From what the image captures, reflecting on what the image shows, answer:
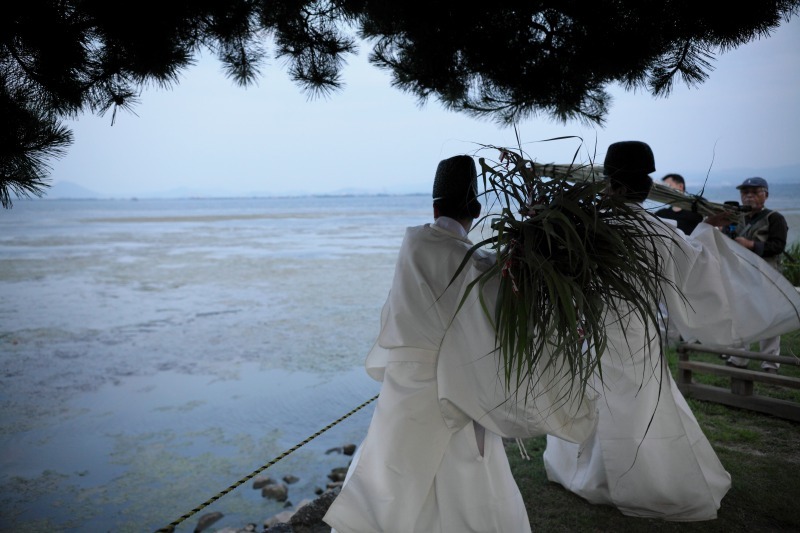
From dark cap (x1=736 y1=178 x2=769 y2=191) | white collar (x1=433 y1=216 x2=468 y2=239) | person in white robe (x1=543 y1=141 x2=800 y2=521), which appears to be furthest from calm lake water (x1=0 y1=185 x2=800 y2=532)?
dark cap (x1=736 y1=178 x2=769 y2=191)

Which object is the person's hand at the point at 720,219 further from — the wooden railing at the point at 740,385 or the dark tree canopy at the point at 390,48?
the wooden railing at the point at 740,385

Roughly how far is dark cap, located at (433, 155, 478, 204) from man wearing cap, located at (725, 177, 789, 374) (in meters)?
4.05

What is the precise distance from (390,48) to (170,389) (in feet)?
16.1

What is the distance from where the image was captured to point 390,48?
436 centimetres

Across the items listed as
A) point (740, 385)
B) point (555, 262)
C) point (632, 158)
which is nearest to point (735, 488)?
point (740, 385)

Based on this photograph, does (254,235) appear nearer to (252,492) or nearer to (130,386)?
(130,386)

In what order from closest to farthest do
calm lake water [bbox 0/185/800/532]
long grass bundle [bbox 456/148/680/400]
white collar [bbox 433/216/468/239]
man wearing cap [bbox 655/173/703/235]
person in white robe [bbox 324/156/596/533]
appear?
long grass bundle [bbox 456/148/680/400], person in white robe [bbox 324/156/596/533], white collar [bbox 433/216/468/239], calm lake water [bbox 0/185/800/532], man wearing cap [bbox 655/173/703/235]

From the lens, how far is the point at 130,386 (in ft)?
24.6

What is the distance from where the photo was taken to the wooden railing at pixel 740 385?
4516mm

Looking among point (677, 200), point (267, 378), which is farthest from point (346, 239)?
point (677, 200)

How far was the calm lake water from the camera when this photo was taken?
4.82m

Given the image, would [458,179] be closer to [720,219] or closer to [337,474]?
[720,219]

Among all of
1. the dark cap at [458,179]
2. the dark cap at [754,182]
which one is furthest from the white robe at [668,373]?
the dark cap at [754,182]

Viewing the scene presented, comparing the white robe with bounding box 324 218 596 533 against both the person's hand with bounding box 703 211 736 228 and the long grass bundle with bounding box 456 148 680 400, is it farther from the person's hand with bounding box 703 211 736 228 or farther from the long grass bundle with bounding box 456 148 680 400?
the person's hand with bounding box 703 211 736 228
